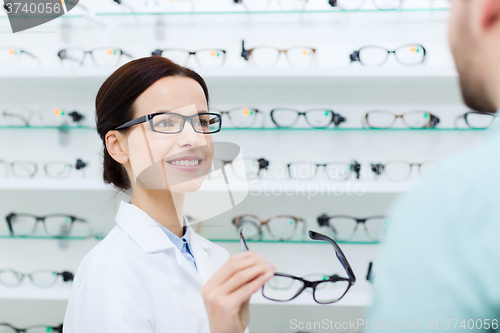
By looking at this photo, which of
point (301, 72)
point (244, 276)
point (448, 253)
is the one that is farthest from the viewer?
point (301, 72)

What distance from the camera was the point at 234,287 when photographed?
1.30ft

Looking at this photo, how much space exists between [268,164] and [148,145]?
58 centimetres

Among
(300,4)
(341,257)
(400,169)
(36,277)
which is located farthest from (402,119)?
(36,277)

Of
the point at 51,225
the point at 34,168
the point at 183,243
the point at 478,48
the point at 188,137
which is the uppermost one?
the point at 478,48

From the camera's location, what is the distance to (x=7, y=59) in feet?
3.90

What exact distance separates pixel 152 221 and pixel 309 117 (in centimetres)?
71

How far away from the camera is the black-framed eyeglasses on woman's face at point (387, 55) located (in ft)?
3.52

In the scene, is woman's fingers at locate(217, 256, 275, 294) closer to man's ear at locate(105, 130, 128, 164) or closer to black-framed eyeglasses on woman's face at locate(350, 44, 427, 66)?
man's ear at locate(105, 130, 128, 164)

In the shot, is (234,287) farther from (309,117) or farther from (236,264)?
(309,117)

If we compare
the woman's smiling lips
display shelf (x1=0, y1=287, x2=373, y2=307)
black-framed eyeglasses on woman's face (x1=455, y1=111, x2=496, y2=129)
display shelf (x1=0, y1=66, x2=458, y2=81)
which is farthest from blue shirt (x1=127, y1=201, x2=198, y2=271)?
black-framed eyeglasses on woman's face (x1=455, y1=111, x2=496, y2=129)

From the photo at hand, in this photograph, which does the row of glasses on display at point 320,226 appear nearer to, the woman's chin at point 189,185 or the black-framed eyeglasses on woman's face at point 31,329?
the woman's chin at point 189,185

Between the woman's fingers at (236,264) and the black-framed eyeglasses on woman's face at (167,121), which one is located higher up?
the black-framed eyeglasses on woman's face at (167,121)

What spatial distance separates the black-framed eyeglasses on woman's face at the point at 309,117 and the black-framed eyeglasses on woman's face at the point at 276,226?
333 millimetres

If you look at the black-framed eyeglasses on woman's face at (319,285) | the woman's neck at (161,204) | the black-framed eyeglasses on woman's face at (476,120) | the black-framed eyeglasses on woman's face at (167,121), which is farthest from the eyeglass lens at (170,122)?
the black-framed eyeglasses on woman's face at (476,120)
